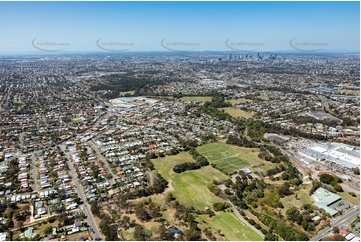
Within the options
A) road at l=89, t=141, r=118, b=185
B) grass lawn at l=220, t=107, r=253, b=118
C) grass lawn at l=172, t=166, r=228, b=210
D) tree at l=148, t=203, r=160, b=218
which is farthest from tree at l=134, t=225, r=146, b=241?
grass lawn at l=220, t=107, r=253, b=118

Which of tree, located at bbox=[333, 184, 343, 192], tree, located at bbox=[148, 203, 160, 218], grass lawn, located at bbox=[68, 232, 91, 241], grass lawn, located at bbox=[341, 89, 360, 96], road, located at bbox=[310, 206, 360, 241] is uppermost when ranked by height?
tree, located at bbox=[148, 203, 160, 218]

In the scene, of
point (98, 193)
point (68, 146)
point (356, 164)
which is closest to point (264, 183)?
point (356, 164)

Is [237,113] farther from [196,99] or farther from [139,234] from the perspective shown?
[139,234]

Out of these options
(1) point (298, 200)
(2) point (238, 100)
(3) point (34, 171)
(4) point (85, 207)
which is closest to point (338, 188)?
(1) point (298, 200)

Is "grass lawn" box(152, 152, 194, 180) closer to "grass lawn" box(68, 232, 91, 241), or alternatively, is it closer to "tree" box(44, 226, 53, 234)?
"grass lawn" box(68, 232, 91, 241)

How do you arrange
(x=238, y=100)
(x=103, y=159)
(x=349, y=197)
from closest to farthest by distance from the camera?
1. (x=349, y=197)
2. (x=103, y=159)
3. (x=238, y=100)

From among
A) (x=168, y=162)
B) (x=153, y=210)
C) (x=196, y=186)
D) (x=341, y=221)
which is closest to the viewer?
(x=341, y=221)

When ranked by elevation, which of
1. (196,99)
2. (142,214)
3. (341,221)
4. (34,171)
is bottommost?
(196,99)

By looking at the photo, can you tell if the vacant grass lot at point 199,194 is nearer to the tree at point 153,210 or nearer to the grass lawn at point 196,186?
the grass lawn at point 196,186
